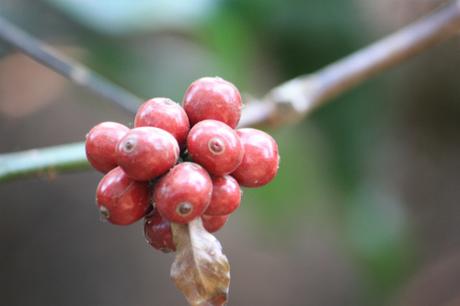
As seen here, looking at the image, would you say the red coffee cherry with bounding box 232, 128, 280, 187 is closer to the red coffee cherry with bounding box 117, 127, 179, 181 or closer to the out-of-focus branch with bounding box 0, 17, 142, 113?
the red coffee cherry with bounding box 117, 127, 179, 181

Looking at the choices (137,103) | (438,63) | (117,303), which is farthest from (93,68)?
(438,63)

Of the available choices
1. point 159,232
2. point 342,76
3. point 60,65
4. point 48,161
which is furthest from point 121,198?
point 342,76

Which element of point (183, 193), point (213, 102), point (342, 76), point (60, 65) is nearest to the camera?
point (183, 193)

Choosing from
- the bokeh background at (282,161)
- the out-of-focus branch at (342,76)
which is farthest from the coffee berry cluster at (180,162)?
the bokeh background at (282,161)

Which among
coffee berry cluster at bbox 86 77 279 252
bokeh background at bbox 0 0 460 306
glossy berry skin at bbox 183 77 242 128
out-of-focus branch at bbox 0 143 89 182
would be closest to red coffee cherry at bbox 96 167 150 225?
coffee berry cluster at bbox 86 77 279 252

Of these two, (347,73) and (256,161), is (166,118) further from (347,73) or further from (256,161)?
(347,73)

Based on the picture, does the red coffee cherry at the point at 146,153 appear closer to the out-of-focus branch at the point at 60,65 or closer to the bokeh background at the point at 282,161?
the out-of-focus branch at the point at 60,65

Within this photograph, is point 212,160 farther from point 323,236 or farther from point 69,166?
point 323,236
